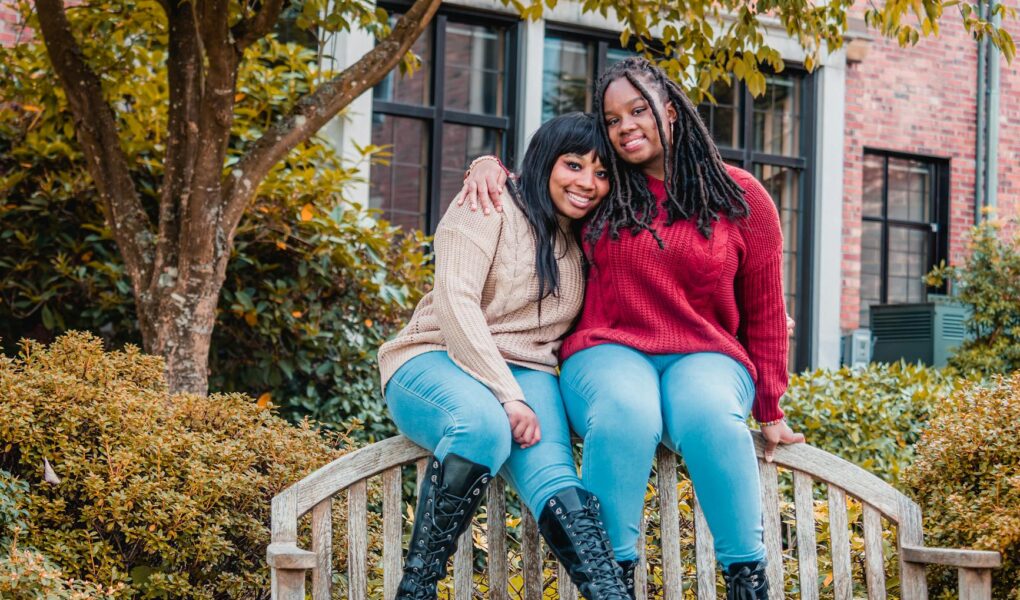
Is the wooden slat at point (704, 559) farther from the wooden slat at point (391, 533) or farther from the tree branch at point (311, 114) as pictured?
the tree branch at point (311, 114)

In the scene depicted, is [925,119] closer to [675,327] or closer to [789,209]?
[789,209]

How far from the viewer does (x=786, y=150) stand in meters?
9.86

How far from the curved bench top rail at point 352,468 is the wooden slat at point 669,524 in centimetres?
76

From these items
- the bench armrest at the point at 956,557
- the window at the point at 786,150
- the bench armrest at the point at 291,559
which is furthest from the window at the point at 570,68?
the bench armrest at the point at 291,559

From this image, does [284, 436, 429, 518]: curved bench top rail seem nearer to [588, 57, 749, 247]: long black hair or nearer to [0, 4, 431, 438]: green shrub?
[588, 57, 749, 247]: long black hair

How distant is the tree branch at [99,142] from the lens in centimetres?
469

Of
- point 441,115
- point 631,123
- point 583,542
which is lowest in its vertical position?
point 583,542

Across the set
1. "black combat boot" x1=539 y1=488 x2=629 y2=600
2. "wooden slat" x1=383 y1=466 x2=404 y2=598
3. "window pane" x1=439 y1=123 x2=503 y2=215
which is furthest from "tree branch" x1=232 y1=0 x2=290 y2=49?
"window pane" x1=439 y1=123 x2=503 y2=215

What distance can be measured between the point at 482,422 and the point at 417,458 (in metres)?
0.52

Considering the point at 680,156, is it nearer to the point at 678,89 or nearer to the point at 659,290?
the point at 678,89

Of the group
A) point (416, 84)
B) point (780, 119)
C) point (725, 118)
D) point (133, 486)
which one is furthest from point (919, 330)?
point (133, 486)

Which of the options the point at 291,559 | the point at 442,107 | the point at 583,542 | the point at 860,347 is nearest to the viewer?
the point at 291,559

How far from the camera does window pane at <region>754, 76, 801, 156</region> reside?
32.2ft

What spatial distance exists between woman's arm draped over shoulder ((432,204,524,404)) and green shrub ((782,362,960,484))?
2.97 meters
